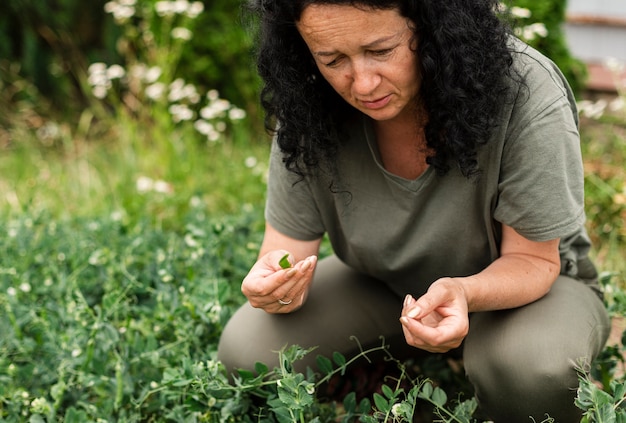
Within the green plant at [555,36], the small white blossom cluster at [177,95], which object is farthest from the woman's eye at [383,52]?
the green plant at [555,36]

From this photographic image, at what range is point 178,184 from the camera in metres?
3.39

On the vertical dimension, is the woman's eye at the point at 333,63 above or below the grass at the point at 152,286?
above

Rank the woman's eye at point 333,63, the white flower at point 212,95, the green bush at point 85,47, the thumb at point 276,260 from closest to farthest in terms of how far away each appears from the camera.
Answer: the woman's eye at point 333,63 → the thumb at point 276,260 → the white flower at point 212,95 → the green bush at point 85,47

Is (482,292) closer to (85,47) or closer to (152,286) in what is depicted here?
(152,286)

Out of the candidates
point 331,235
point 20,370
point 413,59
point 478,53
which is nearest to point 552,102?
point 478,53

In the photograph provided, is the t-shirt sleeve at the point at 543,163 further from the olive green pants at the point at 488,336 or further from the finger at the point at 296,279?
the finger at the point at 296,279

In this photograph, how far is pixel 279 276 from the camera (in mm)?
1551

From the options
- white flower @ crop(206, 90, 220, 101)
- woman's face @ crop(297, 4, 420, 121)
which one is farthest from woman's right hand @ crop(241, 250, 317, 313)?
white flower @ crop(206, 90, 220, 101)

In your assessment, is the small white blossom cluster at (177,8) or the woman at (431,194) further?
the small white blossom cluster at (177,8)

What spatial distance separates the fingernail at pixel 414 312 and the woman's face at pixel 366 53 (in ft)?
1.26

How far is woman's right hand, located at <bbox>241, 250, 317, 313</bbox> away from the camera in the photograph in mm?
1551

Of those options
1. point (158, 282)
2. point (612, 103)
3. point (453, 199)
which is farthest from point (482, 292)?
point (612, 103)

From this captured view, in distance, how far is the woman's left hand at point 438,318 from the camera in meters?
1.36

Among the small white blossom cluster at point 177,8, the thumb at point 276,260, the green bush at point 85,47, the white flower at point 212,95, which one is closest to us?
the thumb at point 276,260
